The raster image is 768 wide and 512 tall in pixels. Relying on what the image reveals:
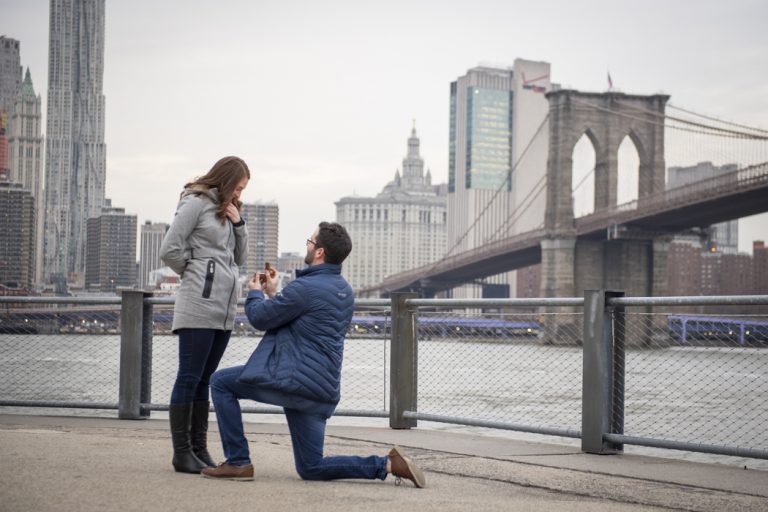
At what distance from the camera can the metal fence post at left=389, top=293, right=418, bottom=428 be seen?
6980mm

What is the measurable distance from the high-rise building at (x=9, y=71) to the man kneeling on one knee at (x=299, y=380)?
6077 inches

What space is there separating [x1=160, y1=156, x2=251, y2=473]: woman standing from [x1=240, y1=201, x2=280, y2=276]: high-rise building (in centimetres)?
11433

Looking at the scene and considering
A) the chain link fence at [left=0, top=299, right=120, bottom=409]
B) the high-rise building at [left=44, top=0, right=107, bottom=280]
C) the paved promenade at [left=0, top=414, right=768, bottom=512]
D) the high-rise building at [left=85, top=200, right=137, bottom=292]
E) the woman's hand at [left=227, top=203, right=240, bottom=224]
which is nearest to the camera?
the paved promenade at [left=0, top=414, right=768, bottom=512]

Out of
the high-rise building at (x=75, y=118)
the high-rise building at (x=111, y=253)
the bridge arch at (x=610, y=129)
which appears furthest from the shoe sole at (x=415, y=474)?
the high-rise building at (x=75, y=118)

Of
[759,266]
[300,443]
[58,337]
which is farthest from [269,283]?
[759,266]

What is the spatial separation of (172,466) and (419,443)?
1758 millimetres

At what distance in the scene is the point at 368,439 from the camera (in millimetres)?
6160

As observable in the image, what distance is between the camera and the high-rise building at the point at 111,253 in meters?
116

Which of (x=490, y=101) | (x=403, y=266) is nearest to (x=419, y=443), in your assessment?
(x=403, y=266)

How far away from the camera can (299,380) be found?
14.3 feet

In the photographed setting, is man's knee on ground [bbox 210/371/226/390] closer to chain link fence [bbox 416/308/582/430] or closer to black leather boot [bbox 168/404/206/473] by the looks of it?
black leather boot [bbox 168/404/206/473]

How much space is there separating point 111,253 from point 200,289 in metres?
121

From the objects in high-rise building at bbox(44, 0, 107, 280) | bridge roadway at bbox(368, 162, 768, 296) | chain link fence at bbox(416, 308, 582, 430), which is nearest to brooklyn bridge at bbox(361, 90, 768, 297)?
bridge roadway at bbox(368, 162, 768, 296)

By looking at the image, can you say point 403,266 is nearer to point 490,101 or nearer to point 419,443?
point 490,101
